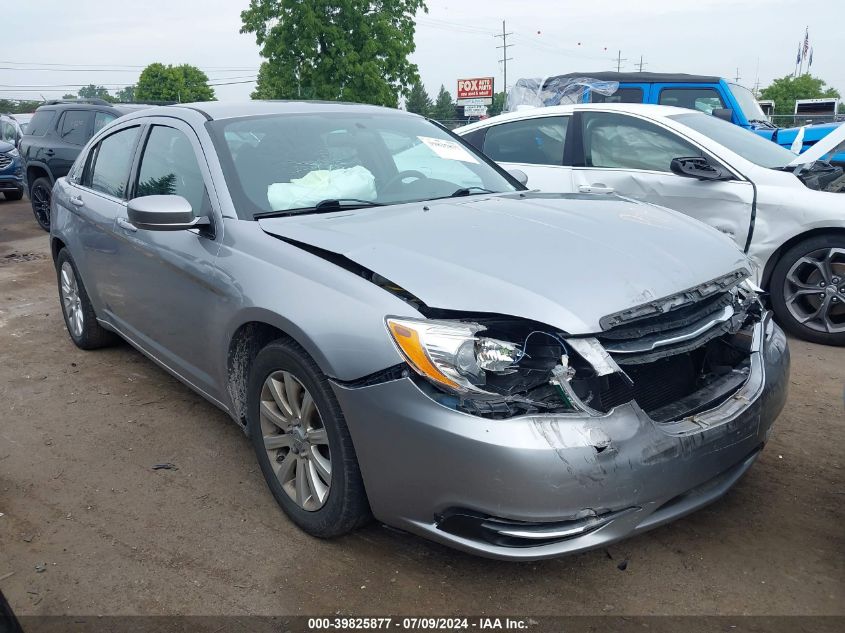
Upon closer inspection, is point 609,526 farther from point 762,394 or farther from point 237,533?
point 237,533

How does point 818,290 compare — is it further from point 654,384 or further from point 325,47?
point 325,47

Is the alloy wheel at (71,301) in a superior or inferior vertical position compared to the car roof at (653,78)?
inferior

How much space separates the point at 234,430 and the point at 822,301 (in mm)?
3942

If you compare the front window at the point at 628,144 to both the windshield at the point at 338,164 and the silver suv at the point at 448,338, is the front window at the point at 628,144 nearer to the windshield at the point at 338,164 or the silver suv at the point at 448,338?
the windshield at the point at 338,164

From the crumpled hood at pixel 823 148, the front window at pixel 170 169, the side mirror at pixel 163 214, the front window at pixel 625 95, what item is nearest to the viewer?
the side mirror at pixel 163 214

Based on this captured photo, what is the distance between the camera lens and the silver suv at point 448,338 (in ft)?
7.36

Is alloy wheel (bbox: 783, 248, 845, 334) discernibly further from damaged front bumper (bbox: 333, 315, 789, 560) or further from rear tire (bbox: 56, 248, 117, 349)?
rear tire (bbox: 56, 248, 117, 349)

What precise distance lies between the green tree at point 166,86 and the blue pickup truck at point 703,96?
6829cm

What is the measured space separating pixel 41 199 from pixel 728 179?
964 centimetres

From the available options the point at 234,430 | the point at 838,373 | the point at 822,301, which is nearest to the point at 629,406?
the point at 234,430

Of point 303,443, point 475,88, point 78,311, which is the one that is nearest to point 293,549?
point 303,443

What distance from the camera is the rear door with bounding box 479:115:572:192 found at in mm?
6062

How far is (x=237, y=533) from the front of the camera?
295 centimetres

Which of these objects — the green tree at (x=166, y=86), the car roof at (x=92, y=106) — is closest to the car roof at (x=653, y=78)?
the car roof at (x=92, y=106)
